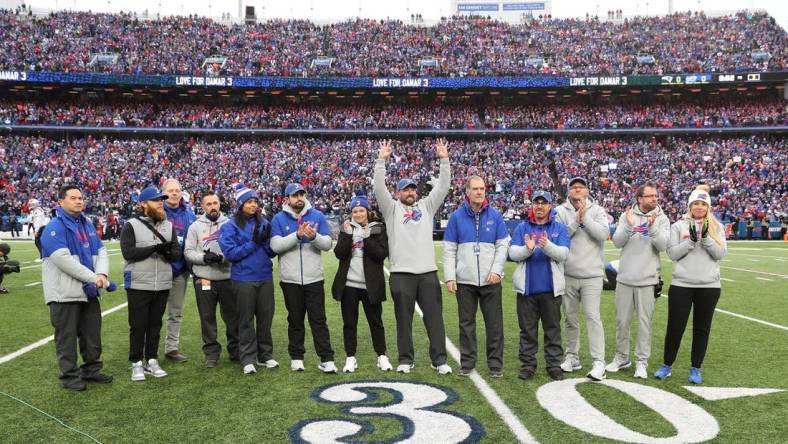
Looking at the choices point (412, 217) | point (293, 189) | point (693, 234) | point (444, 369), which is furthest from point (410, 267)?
point (693, 234)

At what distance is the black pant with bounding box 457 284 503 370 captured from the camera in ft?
20.7

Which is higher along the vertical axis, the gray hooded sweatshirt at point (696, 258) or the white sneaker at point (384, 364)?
the gray hooded sweatshirt at point (696, 258)

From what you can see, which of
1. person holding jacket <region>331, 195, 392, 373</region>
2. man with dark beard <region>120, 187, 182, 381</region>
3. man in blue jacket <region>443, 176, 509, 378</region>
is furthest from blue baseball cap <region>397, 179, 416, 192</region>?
man with dark beard <region>120, 187, 182, 381</region>

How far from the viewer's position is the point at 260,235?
6.52m

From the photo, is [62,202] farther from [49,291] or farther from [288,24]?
[288,24]

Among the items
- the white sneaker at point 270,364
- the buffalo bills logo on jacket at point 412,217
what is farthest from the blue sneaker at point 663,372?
the white sneaker at point 270,364

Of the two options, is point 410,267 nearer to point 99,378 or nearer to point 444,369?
point 444,369

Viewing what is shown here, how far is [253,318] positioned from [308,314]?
58 cm

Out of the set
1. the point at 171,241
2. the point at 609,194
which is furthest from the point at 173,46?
the point at 171,241

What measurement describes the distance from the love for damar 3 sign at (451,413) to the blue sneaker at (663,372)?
1.14 feet

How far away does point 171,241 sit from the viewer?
649cm

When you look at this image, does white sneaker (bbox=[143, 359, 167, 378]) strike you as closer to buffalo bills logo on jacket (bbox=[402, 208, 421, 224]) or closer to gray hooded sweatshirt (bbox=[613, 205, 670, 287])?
buffalo bills logo on jacket (bbox=[402, 208, 421, 224])

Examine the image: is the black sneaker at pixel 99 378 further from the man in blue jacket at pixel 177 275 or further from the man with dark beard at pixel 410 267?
the man with dark beard at pixel 410 267

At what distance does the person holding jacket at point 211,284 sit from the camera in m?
6.82
